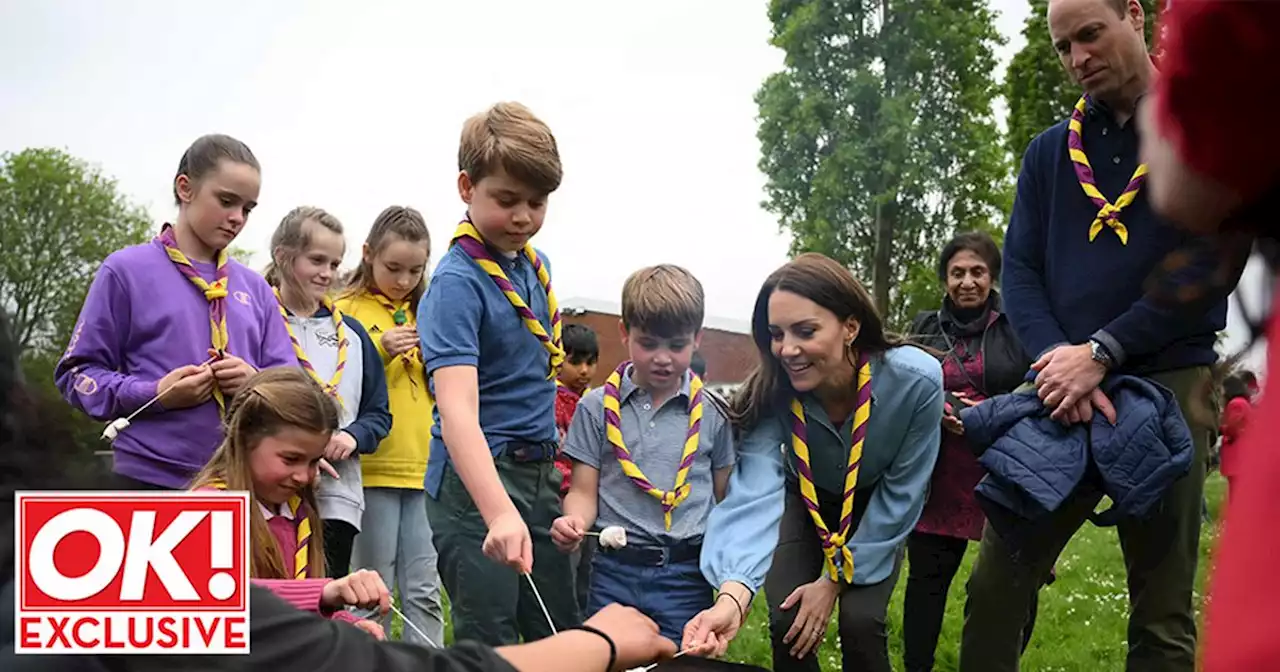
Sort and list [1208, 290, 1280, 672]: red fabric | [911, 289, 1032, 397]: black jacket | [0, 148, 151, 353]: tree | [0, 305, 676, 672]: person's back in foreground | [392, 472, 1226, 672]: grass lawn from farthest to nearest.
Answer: [0, 148, 151, 353]: tree
[392, 472, 1226, 672]: grass lawn
[911, 289, 1032, 397]: black jacket
[0, 305, 676, 672]: person's back in foreground
[1208, 290, 1280, 672]: red fabric

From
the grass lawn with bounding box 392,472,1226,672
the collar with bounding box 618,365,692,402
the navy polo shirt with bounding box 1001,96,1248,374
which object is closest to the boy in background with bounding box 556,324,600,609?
the grass lawn with bounding box 392,472,1226,672

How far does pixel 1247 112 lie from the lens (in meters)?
0.81

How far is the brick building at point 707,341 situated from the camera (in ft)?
15.5

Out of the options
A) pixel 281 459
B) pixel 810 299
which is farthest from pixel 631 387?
pixel 281 459

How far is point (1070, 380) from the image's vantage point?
291 centimetres

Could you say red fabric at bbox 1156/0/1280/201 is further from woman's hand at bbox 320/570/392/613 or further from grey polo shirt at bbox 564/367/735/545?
grey polo shirt at bbox 564/367/735/545

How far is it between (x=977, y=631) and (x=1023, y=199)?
1.16 metres

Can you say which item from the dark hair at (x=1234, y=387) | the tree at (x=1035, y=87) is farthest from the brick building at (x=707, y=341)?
the tree at (x=1035, y=87)

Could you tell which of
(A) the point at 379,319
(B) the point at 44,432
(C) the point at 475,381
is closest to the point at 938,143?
(A) the point at 379,319

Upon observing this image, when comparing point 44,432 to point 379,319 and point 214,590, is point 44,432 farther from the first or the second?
point 379,319

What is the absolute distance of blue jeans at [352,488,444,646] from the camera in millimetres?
4043

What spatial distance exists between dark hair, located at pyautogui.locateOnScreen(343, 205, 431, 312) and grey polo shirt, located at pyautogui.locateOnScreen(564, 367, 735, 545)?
142 cm

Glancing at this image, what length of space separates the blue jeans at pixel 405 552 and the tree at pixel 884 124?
1676 cm

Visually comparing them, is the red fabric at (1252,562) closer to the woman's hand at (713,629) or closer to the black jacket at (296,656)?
the black jacket at (296,656)
